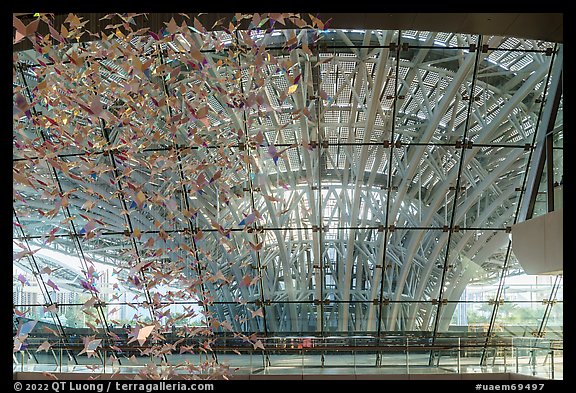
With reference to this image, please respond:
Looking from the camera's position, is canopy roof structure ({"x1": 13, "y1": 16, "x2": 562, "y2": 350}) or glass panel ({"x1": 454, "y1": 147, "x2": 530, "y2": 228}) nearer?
canopy roof structure ({"x1": 13, "y1": 16, "x2": 562, "y2": 350})

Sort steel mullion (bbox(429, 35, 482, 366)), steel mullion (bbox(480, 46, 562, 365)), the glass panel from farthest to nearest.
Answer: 1. the glass panel
2. steel mullion (bbox(429, 35, 482, 366))
3. steel mullion (bbox(480, 46, 562, 365))

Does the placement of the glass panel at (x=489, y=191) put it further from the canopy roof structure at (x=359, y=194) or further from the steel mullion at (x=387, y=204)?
the steel mullion at (x=387, y=204)

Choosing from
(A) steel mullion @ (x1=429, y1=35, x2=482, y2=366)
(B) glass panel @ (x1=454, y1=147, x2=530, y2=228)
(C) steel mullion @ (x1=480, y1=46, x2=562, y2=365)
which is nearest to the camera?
(C) steel mullion @ (x1=480, y1=46, x2=562, y2=365)

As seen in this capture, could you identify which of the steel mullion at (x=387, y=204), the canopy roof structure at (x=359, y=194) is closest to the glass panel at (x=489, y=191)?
the canopy roof structure at (x=359, y=194)

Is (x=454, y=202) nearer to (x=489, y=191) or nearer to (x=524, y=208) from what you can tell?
(x=489, y=191)

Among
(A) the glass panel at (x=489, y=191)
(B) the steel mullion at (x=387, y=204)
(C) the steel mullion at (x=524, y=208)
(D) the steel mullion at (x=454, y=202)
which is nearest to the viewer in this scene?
(C) the steel mullion at (x=524, y=208)

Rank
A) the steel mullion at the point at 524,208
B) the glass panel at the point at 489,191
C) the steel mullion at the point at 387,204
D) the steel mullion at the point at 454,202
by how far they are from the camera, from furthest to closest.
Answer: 1. the glass panel at the point at 489,191
2. the steel mullion at the point at 454,202
3. the steel mullion at the point at 387,204
4. the steel mullion at the point at 524,208

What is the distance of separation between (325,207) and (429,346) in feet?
8.30

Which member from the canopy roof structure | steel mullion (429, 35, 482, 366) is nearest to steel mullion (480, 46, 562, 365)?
the canopy roof structure

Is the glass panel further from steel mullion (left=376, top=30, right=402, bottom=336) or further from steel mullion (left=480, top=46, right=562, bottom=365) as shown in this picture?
steel mullion (left=376, top=30, right=402, bottom=336)

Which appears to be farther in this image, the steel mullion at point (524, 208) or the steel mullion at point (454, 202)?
the steel mullion at point (454, 202)

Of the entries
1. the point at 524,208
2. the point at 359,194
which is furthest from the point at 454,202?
the point at 524,208
